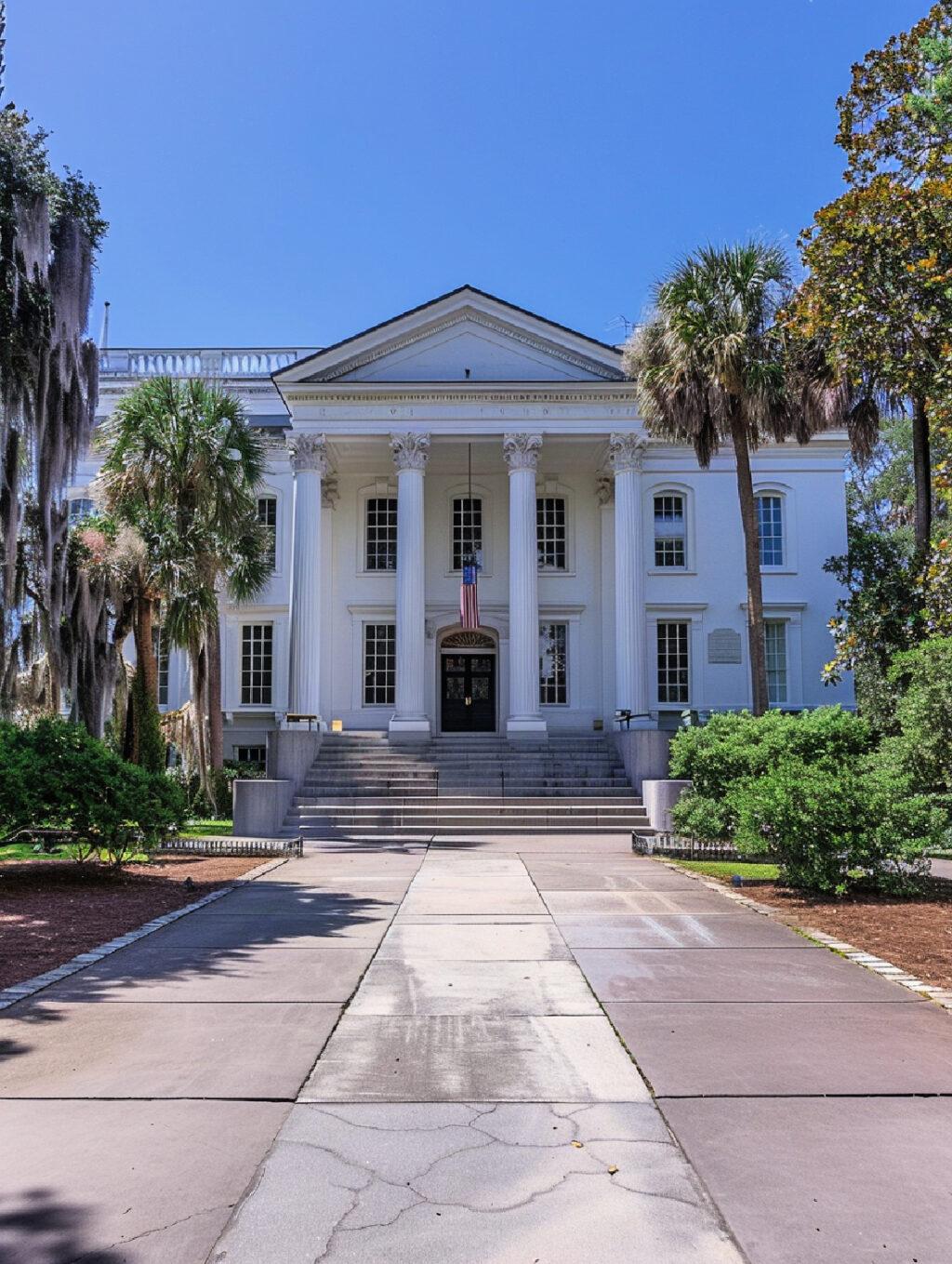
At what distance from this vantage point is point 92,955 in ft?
25.1

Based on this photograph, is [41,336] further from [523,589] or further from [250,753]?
[250,753]

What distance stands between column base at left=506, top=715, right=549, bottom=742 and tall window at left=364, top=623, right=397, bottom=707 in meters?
4.92

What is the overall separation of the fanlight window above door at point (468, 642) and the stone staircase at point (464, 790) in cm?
437

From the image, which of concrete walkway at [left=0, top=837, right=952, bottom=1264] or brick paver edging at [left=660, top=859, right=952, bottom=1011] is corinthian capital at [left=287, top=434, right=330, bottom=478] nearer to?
brick paver edging at [left=660, top=859, right=952, bottom=1011]

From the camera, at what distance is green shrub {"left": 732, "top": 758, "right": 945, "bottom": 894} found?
34.1ft

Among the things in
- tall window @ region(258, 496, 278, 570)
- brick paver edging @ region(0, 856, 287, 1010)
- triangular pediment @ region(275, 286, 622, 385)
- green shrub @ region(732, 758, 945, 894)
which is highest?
triangular pediment @ region(275, 286, 622, 385)

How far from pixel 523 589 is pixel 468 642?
14.4 feet

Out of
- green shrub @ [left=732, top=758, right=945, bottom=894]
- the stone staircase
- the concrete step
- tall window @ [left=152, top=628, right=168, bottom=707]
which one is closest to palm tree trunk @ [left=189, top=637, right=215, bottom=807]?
the stone staircase

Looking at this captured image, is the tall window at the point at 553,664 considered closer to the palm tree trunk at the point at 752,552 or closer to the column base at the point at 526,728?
the column base at the point at 526,728

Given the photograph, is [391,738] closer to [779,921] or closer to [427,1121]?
[779,921]

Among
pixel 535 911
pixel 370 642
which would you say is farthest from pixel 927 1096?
pixel 370 642

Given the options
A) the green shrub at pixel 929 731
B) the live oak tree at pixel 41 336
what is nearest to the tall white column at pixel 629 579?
the green shrub at pixel 929 731

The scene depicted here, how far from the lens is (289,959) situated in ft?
24.7

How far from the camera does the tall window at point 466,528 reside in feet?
95.5
